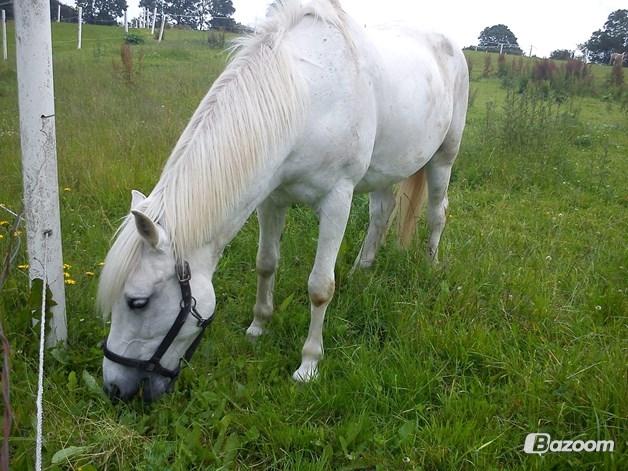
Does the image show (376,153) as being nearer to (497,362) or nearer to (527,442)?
(497,362)

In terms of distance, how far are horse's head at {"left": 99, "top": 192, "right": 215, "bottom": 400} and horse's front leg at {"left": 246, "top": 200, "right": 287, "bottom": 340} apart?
81 centimetres

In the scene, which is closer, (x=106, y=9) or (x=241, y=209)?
(x=241, y=209)

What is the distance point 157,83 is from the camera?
320 inches

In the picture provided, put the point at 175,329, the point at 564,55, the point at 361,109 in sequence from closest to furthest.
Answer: the point at 175,329 → the point at 361,109 → the point at 564,55

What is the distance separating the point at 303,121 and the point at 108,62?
9207 millimetres

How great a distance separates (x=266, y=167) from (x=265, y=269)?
92 cm

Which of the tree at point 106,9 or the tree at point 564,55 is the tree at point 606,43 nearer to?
the tree at point 564,55

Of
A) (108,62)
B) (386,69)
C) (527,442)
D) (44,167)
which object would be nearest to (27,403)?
(44,167)

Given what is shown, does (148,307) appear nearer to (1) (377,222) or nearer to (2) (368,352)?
(2) (368,352)

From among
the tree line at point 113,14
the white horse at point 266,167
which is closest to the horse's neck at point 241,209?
the white horse at point 266,167

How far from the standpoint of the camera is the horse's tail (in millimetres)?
3998

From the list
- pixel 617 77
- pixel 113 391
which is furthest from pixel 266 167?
pixel 617 77

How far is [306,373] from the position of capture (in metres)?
2.60

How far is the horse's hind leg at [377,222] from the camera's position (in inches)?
152
